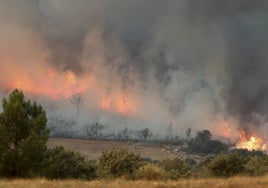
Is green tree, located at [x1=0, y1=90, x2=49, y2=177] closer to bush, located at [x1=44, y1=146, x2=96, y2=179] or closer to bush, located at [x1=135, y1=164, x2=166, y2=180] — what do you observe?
bush, located at [x1=135, y1=164, x2=166, y2=180]

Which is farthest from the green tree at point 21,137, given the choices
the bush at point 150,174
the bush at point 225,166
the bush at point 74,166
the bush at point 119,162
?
the bush at point 225,166

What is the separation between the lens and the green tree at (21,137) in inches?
2564

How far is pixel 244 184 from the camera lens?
2930cm

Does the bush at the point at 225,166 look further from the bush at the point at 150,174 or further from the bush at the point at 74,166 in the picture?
the bush at the point at 150,174

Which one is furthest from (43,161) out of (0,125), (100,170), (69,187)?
(100,170)

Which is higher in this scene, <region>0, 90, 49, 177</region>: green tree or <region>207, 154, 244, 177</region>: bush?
<region>0, 90, 49, 177</region>: green tree

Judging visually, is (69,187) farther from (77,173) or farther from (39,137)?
(77,173)

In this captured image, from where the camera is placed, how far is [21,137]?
69.3 m

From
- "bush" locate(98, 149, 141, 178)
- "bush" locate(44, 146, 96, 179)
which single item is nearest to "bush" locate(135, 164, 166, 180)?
"bush" locate(44, 146, 96, 179)

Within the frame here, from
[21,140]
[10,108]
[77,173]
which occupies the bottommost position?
[77,173]

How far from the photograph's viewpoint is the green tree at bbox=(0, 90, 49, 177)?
65125 millimetres

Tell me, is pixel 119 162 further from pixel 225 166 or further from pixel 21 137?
pixel 21 137

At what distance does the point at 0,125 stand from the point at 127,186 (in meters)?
45.9

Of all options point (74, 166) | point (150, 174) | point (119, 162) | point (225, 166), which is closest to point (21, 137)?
point (150, 174)
